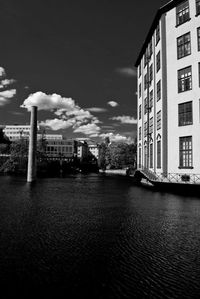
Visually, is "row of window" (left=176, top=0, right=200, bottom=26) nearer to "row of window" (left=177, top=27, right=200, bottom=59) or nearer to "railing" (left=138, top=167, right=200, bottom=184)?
"row of window" (left=177, top=27, right=200, bottom=59)

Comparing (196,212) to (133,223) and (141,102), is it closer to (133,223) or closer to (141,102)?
(133,223)

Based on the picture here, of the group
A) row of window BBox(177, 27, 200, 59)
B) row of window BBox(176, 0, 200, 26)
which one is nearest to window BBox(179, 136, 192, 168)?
row of window BBox(177, 27, 200, 59)

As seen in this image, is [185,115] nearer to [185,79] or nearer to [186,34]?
[185,79]

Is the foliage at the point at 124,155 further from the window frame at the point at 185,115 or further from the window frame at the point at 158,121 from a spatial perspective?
the window frame at the point at 185,115

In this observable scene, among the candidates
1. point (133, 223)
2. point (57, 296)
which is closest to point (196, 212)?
point (133, 223)

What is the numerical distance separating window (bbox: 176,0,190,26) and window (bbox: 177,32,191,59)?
5.89 feet

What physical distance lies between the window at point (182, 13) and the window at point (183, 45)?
1.80 metres

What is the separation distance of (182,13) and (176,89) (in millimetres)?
9037

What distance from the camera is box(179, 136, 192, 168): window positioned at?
27022mm

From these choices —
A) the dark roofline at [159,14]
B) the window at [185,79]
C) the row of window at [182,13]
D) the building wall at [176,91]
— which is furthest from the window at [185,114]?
the dark roofline at [159,14]

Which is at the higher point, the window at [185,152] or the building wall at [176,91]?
the building wall at [176,91]

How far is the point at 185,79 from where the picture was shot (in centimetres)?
2825

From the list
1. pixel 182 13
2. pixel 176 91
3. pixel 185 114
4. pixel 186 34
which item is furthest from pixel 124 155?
pixel 186 34

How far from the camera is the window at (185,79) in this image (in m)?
27.8
